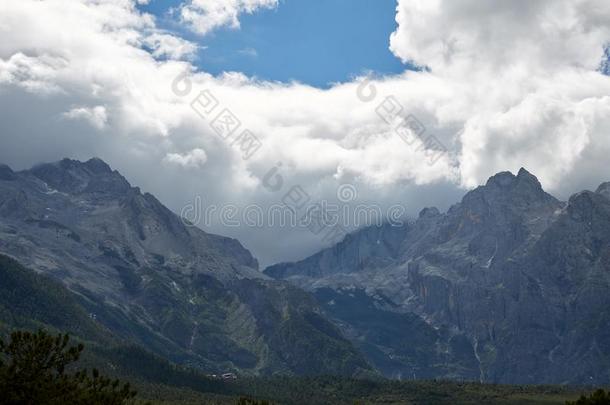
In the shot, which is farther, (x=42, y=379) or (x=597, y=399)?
(x=597, y=399)

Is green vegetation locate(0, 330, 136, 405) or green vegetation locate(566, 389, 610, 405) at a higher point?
→ green vegetation locate(566, 389, 610, 405)

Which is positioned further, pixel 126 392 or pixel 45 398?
pixel 126 392

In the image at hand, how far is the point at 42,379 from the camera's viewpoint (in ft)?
362

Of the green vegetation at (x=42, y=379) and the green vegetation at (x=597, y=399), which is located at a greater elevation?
Answer: the green vegetation at (x=597, y=399)

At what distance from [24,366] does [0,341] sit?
538cm

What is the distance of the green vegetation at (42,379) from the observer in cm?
10744

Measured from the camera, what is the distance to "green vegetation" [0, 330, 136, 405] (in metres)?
107

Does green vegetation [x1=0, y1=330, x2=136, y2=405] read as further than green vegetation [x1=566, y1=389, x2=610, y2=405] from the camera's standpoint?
No

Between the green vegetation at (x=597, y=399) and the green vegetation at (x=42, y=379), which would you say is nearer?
the green vegetation at (x=42, y=379)

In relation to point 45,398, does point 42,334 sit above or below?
above

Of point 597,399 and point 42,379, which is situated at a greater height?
point 597,399

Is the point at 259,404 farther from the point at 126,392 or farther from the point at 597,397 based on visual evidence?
the point at 597,397

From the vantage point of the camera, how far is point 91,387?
11588 centimetres

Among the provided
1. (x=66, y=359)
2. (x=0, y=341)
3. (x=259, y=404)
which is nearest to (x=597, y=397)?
(x=259, y=404)
